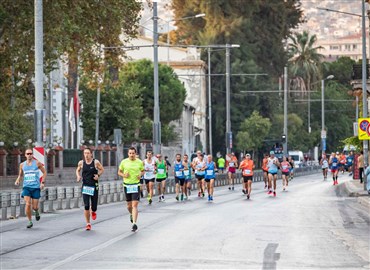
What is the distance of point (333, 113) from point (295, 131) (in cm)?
1818

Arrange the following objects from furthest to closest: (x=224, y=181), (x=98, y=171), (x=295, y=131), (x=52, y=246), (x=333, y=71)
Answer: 1. (x=333, y=71)
2. (x=295, y=131)
3. (x=224, y=181)
4. (x=98, y=171)
5. (x=52, y=246)

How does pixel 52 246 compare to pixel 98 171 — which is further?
pixel 98 171

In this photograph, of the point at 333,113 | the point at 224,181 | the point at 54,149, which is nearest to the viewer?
the point at 54,149

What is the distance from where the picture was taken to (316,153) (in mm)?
152125

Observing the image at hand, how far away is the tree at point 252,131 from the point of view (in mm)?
104062

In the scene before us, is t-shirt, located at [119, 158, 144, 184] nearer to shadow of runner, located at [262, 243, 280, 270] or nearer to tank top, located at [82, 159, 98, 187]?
A: tank top, located at [82, 159, 98, 187]

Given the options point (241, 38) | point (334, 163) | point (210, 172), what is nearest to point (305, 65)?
point (241, 38)

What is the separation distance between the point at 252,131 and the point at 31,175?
78.0 m

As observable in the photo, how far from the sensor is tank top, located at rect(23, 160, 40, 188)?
27.2 metres

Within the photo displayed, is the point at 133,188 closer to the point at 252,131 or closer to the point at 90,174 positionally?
the point at 90,174

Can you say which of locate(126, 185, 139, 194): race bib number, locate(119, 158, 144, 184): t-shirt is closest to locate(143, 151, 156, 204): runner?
locate(119, 158, 144, 184): t-shirt

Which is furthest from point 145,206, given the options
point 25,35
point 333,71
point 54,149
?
point 333,71

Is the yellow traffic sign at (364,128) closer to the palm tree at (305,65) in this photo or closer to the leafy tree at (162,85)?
the leafy tree at (162,85)

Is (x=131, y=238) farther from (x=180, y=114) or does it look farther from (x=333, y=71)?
(x=333, y=71)
